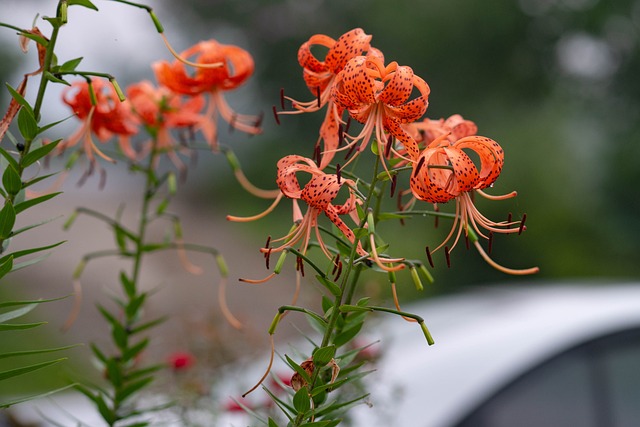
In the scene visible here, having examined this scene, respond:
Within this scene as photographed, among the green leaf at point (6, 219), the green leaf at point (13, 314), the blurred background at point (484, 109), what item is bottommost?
the green leaf at point (13, 314)

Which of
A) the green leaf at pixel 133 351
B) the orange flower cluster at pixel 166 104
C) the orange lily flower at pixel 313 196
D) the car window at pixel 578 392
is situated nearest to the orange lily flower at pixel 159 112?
the orange flower cluster at pixel 166 104

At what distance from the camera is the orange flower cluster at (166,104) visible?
1.37 meters

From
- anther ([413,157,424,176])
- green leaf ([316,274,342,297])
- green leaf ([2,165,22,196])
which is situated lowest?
green leaf ([316,274,342,297])

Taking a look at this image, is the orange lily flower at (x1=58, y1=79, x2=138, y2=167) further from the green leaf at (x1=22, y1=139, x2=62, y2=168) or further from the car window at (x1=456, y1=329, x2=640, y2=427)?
the car window at (x1=456, y1=329, x2=640, y2=427)

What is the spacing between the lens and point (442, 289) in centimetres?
858

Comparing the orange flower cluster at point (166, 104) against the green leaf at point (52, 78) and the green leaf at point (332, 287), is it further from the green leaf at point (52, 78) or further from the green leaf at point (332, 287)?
→ the green leaf at point (332, 287)

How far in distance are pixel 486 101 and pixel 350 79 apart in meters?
9.92

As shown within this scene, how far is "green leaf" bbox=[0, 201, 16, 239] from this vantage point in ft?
2.87

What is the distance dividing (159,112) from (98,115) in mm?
171

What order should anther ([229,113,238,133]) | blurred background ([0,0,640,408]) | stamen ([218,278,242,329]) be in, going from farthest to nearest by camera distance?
1. blurred background ([0,0,640,408])
2. anther ([229,113,238,133])
3. stamen ([218,278,242,329])

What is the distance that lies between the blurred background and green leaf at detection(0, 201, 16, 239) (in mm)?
5514

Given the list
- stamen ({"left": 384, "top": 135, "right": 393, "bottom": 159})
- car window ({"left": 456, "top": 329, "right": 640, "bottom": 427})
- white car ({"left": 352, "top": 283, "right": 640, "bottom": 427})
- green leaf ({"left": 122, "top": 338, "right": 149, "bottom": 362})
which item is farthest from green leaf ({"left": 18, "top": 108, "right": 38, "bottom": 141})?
car window ({"left": 456, "top": 329, "right": 640, "bottom": 427})

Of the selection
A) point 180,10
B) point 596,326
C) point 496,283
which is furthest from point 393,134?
point 180,10

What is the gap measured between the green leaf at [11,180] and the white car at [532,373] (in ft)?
4.86
